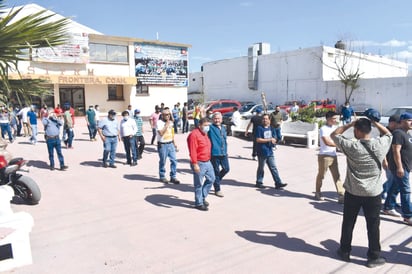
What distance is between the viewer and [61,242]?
4785 millimetres

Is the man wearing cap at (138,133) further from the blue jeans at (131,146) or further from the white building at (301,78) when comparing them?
the white building at (301,78)

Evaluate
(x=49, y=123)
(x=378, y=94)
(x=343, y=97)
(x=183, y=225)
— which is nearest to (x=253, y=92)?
(x=343, y=97)

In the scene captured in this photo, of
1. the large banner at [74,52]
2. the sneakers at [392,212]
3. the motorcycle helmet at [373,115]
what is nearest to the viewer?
the motorcycle helmet at [373,115]

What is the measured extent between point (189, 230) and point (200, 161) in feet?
4.16

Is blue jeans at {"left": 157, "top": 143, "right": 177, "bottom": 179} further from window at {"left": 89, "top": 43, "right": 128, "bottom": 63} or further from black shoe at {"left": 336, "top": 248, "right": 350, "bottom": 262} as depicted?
window at {"left": 89, "top": 43, "right": 128, "bottom": 63}

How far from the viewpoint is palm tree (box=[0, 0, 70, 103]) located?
4.36 m

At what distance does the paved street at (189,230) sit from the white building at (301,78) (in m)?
28.3

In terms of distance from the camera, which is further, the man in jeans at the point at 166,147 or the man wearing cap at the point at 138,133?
the man wearing cap at the point at 138,133

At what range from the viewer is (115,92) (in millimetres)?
28391

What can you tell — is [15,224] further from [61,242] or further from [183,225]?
[183,225]

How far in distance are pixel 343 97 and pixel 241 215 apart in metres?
32.0

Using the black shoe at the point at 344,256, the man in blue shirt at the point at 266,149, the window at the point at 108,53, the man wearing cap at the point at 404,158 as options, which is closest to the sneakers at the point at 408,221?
the man wearing cap at the point at 404,158

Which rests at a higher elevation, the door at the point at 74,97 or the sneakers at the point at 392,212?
the door at the point at 74,97

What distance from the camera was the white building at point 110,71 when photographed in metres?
24.3
